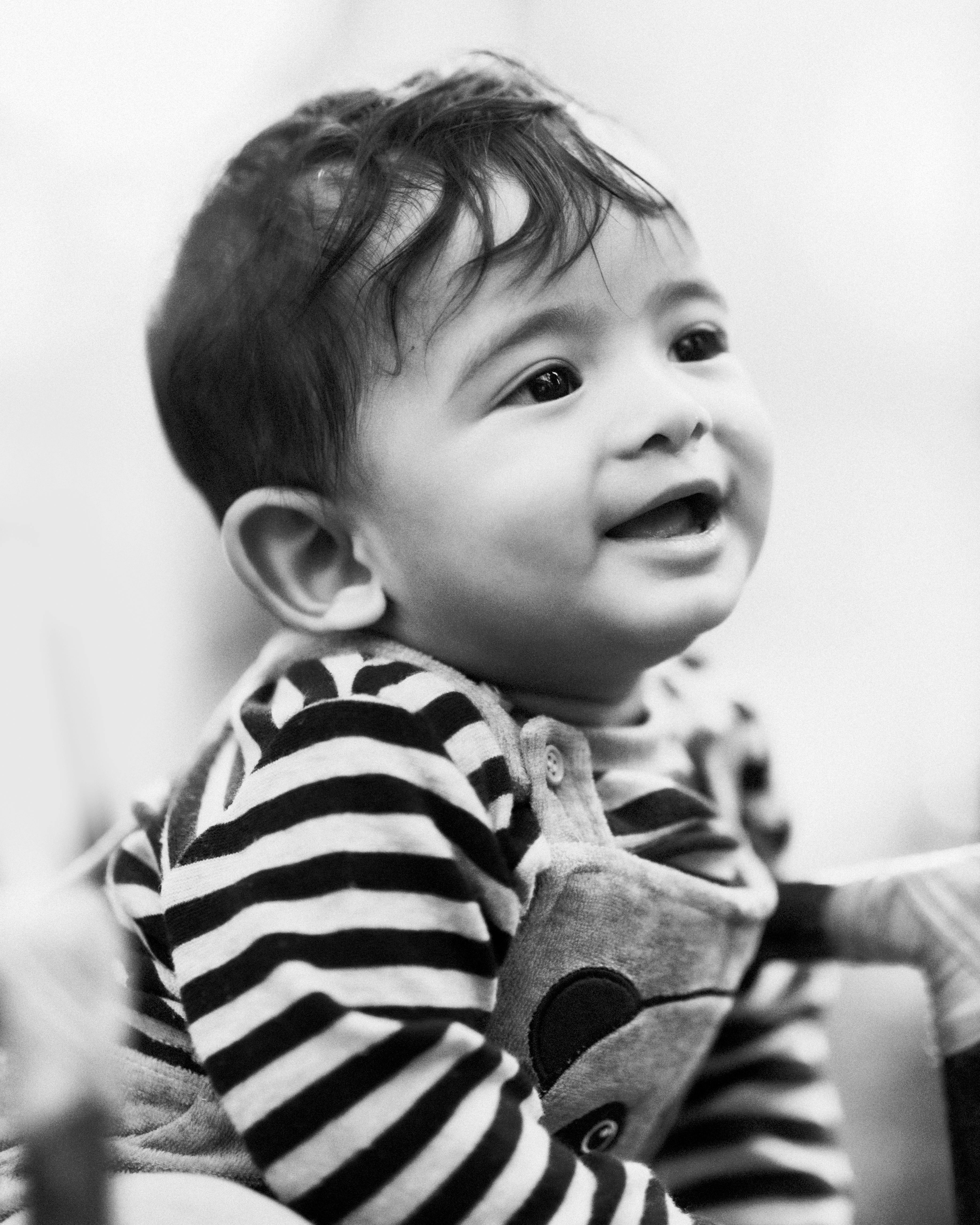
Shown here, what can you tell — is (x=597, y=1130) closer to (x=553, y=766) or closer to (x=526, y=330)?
(x=553, y=766)

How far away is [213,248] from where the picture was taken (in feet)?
2.11

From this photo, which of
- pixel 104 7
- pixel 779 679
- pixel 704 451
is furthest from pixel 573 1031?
pixel 104 7

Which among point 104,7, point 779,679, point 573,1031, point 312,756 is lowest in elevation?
point 779,679

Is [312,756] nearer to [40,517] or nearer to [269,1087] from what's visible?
[269,1087]

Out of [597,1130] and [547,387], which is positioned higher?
[547,387]

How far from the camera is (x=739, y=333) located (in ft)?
5.55

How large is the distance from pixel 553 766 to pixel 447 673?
0.07 metres

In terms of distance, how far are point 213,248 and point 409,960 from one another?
35cm

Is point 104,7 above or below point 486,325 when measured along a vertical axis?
above

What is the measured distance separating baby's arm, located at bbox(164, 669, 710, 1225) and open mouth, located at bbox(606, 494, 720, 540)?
13cm

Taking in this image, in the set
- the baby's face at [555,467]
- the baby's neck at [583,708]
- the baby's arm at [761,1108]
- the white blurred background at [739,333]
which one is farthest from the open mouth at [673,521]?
the white blurred background at [739,333]

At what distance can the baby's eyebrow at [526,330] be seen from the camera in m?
0.59

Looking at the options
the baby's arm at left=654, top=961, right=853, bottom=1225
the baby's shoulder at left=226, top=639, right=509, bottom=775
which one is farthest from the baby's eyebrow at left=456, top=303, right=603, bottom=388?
the baby's arm at left=654, top=961, right=853, bottom=1225

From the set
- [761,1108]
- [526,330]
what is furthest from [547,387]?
[761,1108]
